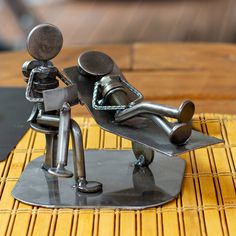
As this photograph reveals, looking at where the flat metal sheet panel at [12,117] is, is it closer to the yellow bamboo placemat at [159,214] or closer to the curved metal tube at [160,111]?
the yellow bamboo placemat at [159,214]

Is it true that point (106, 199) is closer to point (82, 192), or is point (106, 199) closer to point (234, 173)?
point (82, 192)

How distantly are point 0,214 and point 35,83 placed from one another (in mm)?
173

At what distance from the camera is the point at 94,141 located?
113cm

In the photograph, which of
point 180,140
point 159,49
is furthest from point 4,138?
point 159,49

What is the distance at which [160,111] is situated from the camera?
902 mm

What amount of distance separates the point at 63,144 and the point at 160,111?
0.13 m

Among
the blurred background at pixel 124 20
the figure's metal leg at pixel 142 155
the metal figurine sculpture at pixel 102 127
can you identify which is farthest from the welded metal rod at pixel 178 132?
the blurred background at pixel 124 20

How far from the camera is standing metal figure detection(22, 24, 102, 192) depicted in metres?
0.92

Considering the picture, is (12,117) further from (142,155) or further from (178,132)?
(178,132)

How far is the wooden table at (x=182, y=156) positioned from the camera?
89 centimetres

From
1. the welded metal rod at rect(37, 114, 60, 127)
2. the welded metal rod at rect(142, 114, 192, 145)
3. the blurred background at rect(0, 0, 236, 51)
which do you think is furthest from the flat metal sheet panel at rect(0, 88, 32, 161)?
the blurred background at rect(0, 0, 236, 51)

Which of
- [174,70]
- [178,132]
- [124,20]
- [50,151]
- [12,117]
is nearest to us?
[178,132]

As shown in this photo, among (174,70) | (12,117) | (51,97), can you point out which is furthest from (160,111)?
(174,70)

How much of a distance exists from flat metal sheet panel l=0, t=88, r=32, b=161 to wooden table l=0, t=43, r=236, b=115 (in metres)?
0.06
